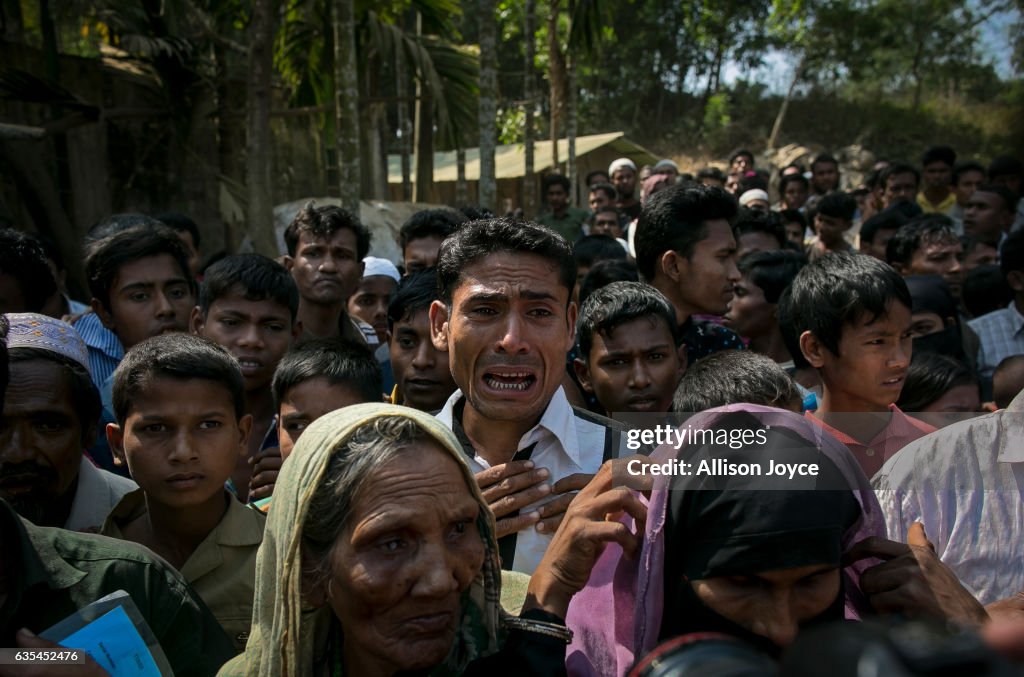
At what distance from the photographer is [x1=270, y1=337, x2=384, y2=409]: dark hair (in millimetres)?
3324

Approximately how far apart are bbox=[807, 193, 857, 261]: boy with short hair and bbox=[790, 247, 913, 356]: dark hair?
4.19 meters

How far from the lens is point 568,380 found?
12.0 ft

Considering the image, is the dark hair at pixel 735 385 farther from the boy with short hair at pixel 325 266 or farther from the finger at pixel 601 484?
the boy with short hair at pixel 325 266

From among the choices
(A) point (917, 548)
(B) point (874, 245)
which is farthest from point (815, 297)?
(B) point (874, 245)

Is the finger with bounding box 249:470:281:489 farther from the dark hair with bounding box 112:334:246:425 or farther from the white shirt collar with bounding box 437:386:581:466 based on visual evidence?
the white shirt collar with bounding box 437:386:581:466

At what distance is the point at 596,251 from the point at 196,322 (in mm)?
2796

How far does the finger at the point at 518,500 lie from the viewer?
91.9 inches

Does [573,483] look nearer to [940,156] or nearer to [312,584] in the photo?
[312,584]

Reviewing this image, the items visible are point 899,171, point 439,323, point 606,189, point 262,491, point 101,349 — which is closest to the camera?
point 439,323

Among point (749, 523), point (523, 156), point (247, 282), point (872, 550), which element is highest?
point (523, 156)

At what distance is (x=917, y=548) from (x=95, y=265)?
366 centimetres

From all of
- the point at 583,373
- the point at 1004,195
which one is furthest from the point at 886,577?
the point at 1004,195

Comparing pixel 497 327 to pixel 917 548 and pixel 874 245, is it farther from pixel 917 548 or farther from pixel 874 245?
pixel 874 245

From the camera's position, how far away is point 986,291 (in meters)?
5.45
